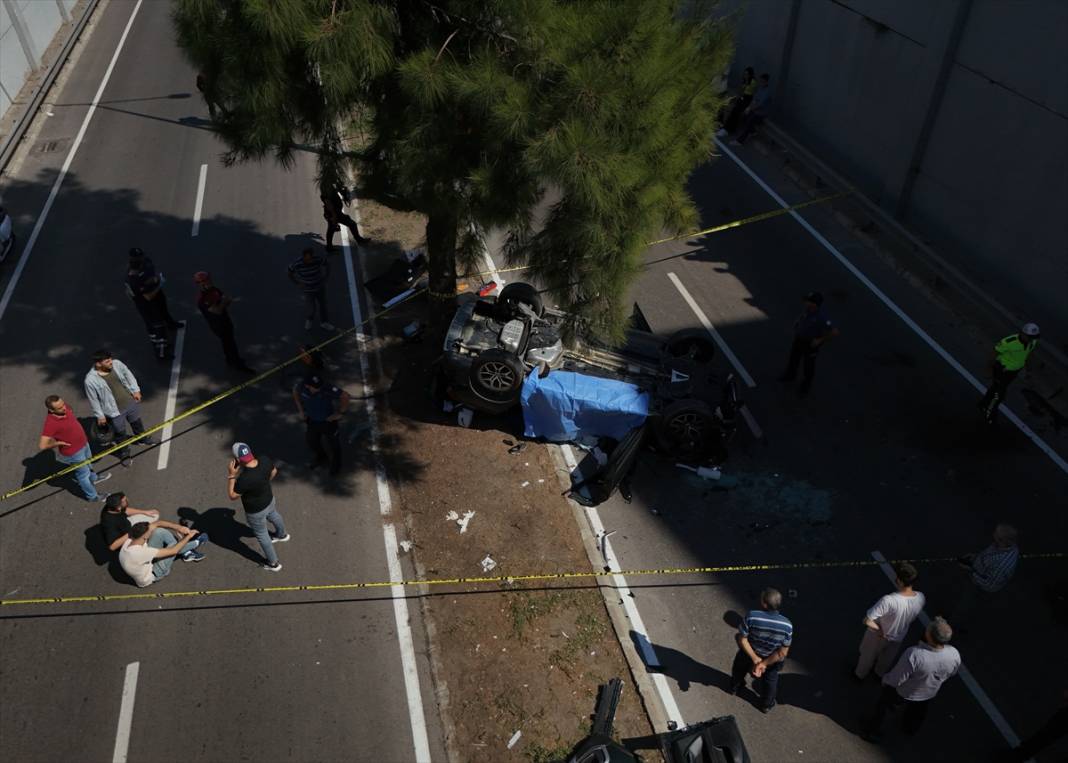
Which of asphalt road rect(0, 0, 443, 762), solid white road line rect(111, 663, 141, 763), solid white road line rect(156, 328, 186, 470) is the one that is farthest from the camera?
solid white road line rect(156, 328, 186, 470)

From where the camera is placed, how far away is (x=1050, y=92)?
35.4 feet

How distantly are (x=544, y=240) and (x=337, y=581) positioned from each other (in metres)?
4.16

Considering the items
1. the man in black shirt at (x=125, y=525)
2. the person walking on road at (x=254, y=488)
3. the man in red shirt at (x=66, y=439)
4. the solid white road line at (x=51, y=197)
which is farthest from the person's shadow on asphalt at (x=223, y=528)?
the solid white road line at (x=51, y=197)

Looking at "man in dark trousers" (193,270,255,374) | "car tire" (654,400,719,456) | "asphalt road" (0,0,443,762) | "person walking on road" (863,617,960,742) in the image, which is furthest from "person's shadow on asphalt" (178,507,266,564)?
"person walking on road" (863,617,960,742)

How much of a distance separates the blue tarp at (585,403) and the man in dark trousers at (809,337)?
8.17 ft

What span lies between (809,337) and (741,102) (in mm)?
9250

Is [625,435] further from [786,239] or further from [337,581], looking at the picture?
[786,239]

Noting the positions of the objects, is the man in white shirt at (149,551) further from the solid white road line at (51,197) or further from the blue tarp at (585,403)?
the solid white road line at (51,197)

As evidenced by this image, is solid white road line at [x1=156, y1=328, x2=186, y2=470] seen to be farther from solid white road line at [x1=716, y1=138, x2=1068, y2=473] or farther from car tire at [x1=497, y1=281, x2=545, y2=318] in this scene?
solid white road line at [x1=716, y1=138, x2=1068, y2=473]

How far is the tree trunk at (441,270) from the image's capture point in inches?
368

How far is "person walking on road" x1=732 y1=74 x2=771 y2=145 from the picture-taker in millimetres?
17141

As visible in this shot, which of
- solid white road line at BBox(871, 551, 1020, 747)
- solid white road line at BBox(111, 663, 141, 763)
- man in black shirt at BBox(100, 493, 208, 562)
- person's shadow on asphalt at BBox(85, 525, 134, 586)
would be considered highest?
man in black shirt at BBox(100, 493, 208, 562)

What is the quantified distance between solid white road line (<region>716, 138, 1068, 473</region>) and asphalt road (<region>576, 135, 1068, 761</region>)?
120 millimetres

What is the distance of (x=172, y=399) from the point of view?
10.5 meters
